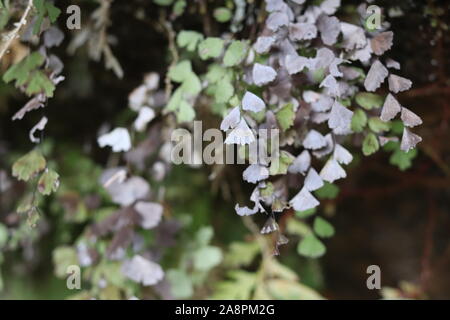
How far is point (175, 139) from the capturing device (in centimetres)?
91

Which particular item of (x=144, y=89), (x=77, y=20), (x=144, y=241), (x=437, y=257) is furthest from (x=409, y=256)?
(x=77, y=20)

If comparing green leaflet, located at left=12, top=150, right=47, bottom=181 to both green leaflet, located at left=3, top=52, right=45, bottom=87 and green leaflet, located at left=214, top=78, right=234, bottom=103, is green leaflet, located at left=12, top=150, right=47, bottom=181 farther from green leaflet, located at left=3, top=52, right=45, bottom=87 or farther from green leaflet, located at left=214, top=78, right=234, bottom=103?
green leaflet, located at left=214, top=78, right=234, bottom=103

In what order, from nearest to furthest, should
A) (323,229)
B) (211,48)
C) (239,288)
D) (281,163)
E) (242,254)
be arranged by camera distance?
(281,163)
(211,48)
(323,229)
(239,288)
(242,254)

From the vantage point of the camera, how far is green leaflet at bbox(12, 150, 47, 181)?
2.52ft

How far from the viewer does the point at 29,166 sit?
77 cm

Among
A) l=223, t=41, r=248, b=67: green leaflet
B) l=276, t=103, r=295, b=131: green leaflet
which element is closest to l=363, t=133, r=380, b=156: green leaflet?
l=276, t=103, r=295, b=131: green leaflet

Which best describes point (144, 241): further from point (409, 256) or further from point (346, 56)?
point (409, 256)

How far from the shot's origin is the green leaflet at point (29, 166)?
2.52 feet

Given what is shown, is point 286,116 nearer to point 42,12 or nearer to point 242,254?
point 42,12

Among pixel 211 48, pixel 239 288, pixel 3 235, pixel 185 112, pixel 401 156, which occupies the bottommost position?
pixel 239 288

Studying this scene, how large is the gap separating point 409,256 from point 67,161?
1112mm

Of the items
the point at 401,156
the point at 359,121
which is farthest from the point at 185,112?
the point at 401,156

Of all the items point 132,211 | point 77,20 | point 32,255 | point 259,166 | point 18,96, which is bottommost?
point 32,255

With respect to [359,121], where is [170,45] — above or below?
above
